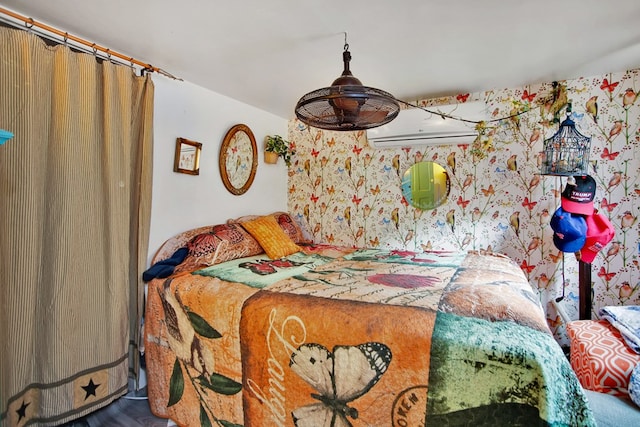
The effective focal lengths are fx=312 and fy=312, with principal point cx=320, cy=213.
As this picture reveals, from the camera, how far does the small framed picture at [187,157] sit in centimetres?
230

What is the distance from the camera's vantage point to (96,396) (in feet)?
5.54

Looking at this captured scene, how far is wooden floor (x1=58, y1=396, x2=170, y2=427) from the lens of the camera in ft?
5.69

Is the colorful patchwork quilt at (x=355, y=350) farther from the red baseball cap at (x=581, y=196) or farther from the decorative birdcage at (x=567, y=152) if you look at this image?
the decorative birdcage at (x=567, y=152)

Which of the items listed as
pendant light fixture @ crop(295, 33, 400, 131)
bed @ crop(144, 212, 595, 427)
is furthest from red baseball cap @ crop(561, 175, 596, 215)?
pendant light fixture @ crop(295, 33, 400, 131)

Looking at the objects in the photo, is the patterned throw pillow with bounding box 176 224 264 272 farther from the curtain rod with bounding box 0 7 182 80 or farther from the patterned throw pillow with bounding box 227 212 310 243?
the curtain rod with bounding box 0 7 182 80

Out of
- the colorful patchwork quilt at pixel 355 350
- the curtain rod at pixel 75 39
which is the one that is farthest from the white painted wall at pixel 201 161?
the colorful patchwork quilt at pixel 355 350

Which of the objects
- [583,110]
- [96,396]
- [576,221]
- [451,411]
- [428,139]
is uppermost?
[583,110]

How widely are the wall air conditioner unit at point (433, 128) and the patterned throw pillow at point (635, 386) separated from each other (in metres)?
1.91

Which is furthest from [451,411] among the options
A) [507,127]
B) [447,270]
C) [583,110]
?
[583,110]

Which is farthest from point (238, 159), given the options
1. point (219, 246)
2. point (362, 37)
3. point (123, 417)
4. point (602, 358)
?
point (602, 358)

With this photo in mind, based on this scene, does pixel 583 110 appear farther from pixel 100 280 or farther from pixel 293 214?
pixel 100 280

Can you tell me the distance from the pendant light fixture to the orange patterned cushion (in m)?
1.66

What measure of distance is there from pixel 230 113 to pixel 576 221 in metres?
2.87

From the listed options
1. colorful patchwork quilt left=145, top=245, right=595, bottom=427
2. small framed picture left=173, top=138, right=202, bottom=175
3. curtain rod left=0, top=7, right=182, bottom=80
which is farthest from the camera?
small framed picture left=173, top=138, right=202, bottom=175
